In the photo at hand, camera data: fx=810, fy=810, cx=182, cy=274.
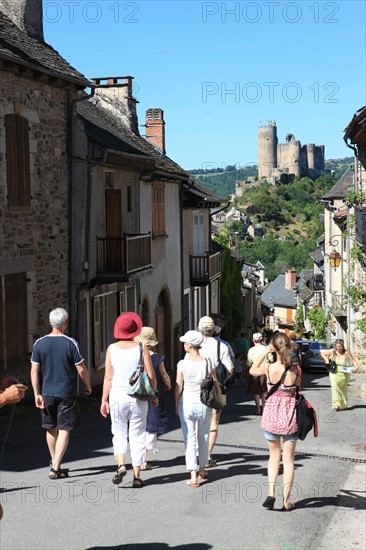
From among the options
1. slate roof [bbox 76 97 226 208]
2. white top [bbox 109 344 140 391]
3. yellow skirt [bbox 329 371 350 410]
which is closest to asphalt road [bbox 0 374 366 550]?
white top [bbox 109 344 140 391]

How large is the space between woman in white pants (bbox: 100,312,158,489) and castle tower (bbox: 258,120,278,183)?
153893mm

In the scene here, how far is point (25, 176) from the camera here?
13234 millimetres

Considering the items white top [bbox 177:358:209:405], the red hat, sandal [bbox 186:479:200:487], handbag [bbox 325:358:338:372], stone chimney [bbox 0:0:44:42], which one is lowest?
handbag [bbox 325:358:338:372]

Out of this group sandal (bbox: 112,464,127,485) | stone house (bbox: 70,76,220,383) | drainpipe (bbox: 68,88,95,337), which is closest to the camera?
sandal (bbox: 112,464,127,485)

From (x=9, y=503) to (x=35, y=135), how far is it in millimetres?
7961

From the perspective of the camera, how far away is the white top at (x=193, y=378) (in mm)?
7547

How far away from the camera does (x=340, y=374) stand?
14.0 meters

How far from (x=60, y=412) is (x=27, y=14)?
398 inches

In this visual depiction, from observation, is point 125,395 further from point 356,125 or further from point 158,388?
point 356,125

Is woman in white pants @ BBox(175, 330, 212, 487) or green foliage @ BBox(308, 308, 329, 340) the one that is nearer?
woman in white pants @ BBox(175, 330, 212, 487)

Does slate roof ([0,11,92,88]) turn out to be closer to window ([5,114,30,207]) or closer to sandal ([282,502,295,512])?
window ([5,114,30,207])

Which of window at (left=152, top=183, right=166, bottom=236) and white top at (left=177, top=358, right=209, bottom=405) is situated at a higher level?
window at (left=152, top=183, right=166, bottom=236)

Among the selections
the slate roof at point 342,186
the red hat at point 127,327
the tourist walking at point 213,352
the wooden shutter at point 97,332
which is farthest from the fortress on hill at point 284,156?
the red hat at point 127,327

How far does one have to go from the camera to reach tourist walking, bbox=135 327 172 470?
7891 mm
